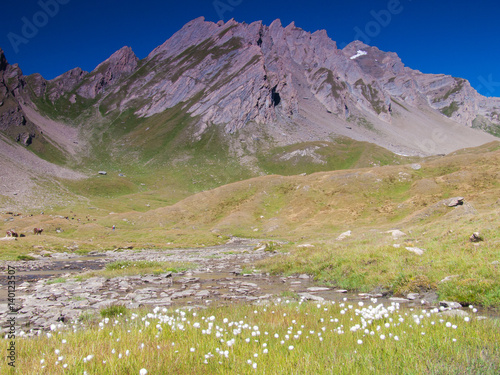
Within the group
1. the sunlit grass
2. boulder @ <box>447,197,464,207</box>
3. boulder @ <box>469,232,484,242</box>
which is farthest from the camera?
boulder @ <box>447,197,464,207</box>

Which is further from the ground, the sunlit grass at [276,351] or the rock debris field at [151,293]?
the sunlit grass at [276,351]

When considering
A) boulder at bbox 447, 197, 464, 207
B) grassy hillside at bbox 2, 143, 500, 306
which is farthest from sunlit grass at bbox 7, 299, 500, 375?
boulder at bbox 447, 197, 464, 207

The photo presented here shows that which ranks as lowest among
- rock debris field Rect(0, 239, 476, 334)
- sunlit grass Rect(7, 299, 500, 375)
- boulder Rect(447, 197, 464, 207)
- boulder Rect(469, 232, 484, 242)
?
rock debris field Rect(0, 239, 476, 334)

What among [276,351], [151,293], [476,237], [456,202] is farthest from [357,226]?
[276,351]

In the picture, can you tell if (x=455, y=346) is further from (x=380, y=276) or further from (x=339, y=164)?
(x=339, y=164)

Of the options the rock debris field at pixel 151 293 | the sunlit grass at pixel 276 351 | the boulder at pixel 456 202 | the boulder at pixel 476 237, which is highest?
the boulder at pixel 456 202

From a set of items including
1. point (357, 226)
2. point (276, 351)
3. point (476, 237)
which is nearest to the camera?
point (276, 351)

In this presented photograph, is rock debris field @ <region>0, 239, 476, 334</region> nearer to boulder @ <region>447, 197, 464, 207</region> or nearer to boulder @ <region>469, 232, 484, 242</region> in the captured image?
boulder @ <region>469, 232, 484, 242</region>

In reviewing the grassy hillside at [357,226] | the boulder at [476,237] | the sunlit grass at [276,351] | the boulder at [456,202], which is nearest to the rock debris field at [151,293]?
the grassy hillside at [357,226]

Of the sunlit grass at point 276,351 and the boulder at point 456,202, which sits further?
the boulder at point 456,202

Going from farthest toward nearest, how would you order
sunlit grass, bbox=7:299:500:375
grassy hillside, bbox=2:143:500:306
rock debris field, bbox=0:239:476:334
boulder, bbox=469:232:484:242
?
boulder, bbox=469:232:484:242, grassy hillside, bbox=2:143:500:306, rock debris field, bbox=0:239:476:334, sunlit grass, bbox=7:299:500:375

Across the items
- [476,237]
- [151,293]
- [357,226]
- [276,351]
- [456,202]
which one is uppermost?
[456,202]

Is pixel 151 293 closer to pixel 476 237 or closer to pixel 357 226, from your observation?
pixel 476 237

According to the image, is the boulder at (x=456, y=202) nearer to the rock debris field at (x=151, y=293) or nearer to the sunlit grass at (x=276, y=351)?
the rock debris field at (x=151, y=293)
